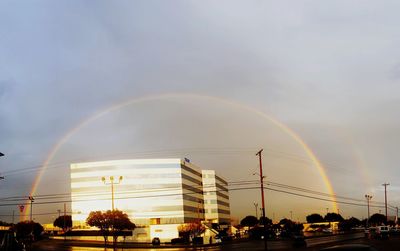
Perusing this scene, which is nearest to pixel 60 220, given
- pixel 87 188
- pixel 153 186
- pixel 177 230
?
pixel 87 188

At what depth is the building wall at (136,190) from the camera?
154500 millimetres

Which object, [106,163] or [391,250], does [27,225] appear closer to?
[106,163]

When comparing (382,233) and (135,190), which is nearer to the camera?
(382,233)

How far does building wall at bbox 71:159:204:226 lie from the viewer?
507 ft

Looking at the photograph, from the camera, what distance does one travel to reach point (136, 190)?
155000mm

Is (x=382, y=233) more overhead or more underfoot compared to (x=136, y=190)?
more underfoot

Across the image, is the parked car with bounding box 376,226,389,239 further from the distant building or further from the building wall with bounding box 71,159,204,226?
the distant building

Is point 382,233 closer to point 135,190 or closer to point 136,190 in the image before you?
point 136,190

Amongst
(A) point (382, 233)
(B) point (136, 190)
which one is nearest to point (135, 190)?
(B) point (136, 190)

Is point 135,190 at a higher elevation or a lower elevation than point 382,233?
higher

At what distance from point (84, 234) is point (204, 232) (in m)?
39.9

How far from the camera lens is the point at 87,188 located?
15750cm

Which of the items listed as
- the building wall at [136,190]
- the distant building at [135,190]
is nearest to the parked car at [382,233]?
the building wall at [136,190]

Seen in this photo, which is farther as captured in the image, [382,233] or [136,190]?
[136,190]
